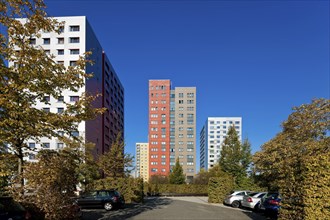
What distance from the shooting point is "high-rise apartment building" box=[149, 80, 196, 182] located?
383 ft

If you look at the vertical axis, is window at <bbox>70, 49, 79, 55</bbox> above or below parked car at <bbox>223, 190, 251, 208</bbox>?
above

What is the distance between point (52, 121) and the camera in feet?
35.3

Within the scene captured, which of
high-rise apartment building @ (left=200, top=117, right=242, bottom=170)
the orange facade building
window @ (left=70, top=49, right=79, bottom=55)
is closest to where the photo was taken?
window @ (left=70, top=49, right=79, bottom=55)

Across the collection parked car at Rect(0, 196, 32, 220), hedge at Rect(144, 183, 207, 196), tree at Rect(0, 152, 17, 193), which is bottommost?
hedge at Rect(144, 183, 207, 196)

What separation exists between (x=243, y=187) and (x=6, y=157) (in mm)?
33424

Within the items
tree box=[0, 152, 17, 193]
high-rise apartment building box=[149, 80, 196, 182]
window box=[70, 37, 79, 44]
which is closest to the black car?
tree box=[0, 152, 17, 193]

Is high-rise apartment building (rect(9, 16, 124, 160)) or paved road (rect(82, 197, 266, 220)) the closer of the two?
paved road (rect(82, 197, 266, 220))

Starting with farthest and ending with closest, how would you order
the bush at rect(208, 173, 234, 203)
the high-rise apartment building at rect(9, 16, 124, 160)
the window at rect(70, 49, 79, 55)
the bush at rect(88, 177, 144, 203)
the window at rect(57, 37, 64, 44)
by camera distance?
the window at rect(57, 37, 64, 44)
the window at rect(70, 49, 79, 55)
the high-rise apartment building at rect(9, 16, 124, 160)
the bush at rect(208, 173, 234, 203)
the bush at rect(88, 177, 144, 203)

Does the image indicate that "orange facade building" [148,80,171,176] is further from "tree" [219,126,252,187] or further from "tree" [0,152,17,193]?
"tree" [0,152,17,193]

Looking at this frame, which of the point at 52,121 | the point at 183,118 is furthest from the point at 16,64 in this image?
the point at 183,118

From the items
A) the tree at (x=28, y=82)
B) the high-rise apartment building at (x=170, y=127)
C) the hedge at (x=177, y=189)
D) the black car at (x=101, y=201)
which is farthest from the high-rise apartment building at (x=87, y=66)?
the tree at (x=28, y=82)

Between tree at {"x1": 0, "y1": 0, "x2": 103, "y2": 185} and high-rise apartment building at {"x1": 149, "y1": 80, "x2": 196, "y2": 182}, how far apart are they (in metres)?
104

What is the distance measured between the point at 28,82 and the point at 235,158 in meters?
35.9

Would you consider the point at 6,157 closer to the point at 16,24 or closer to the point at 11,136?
the point at 11,136
